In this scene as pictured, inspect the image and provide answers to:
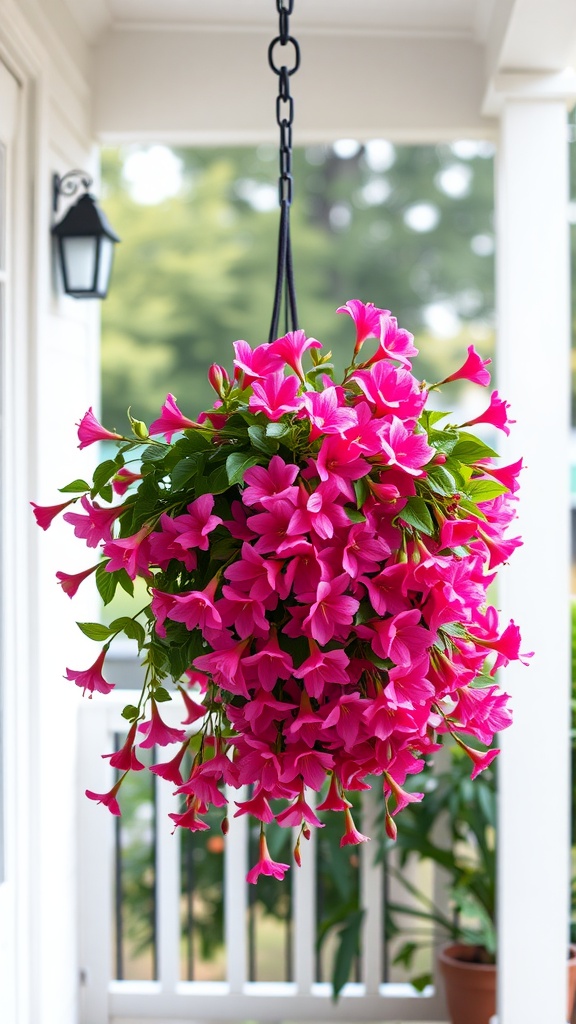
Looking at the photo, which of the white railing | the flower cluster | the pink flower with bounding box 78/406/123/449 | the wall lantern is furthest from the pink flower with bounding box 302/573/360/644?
the white railing

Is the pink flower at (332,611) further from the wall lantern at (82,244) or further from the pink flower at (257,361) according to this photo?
the wall lantern at (82,244)

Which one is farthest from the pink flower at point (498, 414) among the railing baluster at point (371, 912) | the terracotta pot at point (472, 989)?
the terracotta pot at point (472, 989)

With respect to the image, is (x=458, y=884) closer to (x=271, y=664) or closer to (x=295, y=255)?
(x=271, y=664)

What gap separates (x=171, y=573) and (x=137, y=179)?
9.28 metres

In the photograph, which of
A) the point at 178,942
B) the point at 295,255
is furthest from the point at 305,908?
the point at 295,255

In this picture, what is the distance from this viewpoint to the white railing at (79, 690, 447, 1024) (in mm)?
2633

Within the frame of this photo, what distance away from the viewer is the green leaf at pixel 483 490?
1050 millimetres

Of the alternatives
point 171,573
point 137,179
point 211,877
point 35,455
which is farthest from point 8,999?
point 137,179

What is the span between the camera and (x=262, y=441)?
97 cm

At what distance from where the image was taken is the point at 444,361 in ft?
33.4

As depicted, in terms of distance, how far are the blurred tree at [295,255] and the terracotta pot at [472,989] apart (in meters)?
6.94

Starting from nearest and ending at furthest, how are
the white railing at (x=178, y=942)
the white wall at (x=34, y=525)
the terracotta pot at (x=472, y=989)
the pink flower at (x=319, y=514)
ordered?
the pink flower at (x=319, y=514) → the white wall at (x=34, y=525) → the terracotta pot at (x=472, y=989) → the white railing at (x=178, y=942)

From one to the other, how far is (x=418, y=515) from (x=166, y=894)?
2.08m

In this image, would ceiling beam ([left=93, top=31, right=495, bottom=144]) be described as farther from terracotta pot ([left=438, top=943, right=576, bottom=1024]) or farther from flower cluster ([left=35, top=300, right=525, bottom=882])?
terracotta pot ([left=438, top=943, right=576, bottom=1024])
